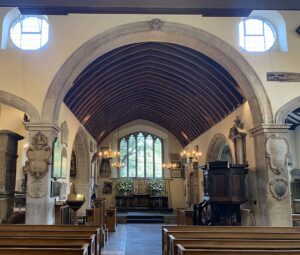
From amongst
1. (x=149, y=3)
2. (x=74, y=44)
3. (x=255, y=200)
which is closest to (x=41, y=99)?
(x=74, y=44)

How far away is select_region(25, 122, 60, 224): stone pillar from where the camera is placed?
261 inches

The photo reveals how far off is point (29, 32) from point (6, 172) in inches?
121

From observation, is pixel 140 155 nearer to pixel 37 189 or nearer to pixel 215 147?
pixel 215 147

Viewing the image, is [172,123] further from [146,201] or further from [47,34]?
[47,34]

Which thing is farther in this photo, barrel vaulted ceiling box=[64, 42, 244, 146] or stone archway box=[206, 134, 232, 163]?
stone archway box=[206, 134, 232, 163]

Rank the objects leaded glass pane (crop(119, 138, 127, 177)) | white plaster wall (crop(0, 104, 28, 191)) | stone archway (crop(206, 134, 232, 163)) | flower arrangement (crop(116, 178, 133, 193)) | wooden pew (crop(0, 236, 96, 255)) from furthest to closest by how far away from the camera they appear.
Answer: leaded glass pane (crop(119, 138, 127, 177))
flower arrangement (crop(116, 178, 133, 193))
stone archway (crop(206, 134, 232, 163))
white plaster wall (crop(0, 104, 28, 191))
wooden pew (crop(0, 236, 96, 255))

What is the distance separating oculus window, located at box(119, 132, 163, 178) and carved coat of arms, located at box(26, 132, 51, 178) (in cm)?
1172

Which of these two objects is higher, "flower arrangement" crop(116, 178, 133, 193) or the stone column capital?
the stone column capital

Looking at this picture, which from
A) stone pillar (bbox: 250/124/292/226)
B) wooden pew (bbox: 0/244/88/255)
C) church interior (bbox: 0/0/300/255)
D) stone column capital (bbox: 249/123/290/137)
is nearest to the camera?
wooden pew (bbox: 0/244/88/255)

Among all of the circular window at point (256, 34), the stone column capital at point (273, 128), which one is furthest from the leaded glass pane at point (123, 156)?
the stone column capital at point (273, 128)

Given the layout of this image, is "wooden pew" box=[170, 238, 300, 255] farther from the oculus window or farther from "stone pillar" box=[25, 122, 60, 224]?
the oculus window

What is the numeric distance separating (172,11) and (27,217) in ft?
16.6

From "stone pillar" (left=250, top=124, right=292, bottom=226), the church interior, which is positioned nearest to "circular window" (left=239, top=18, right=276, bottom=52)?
the church interior

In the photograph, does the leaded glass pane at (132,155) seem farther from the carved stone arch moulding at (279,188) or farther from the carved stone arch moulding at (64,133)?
the carved stone arch moulding at (279,188)
